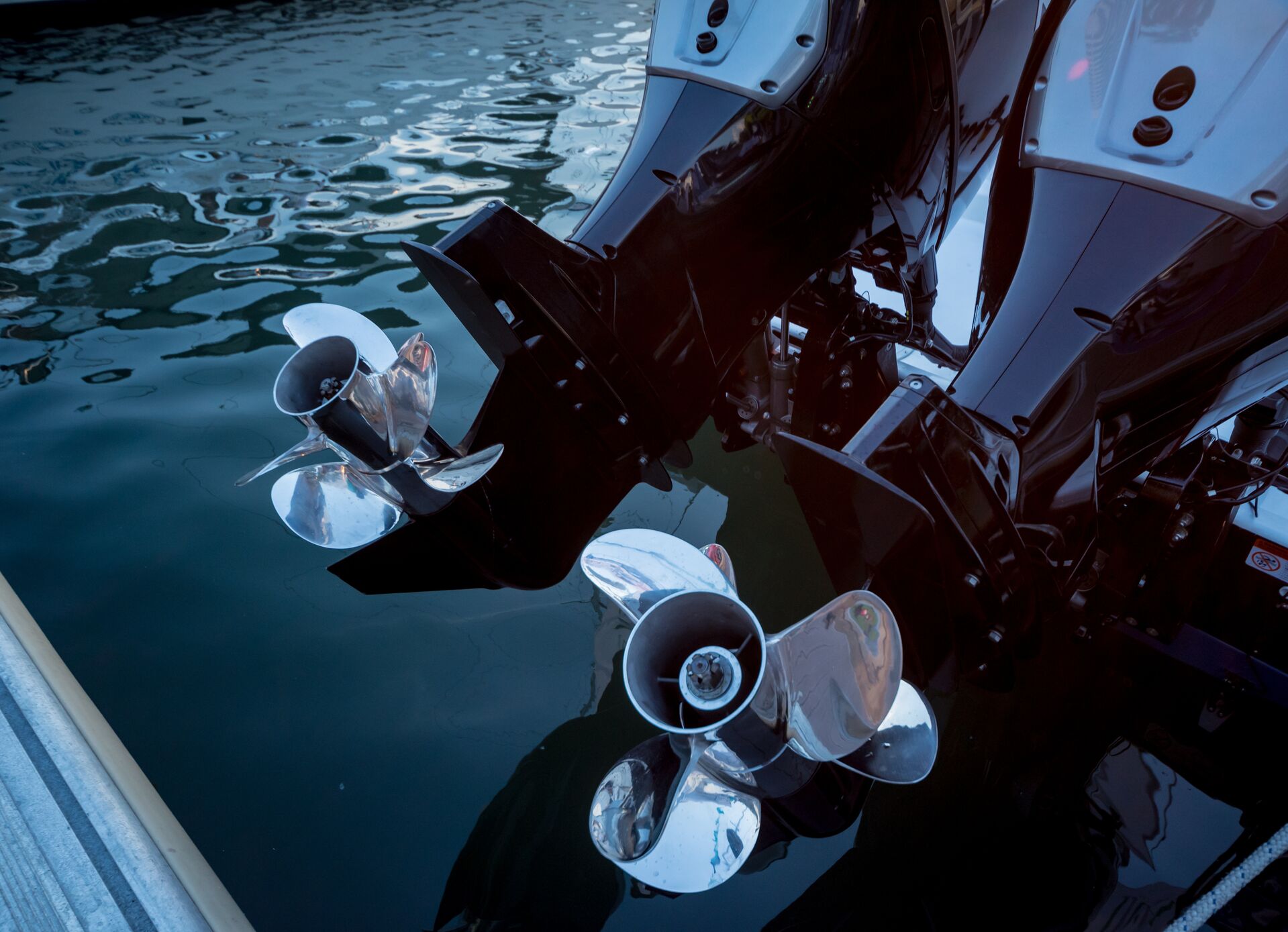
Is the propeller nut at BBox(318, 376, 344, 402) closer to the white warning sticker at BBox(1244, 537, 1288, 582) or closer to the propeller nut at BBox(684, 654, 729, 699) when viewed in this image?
the propeller nut at BBox(684, 654, 729, 699)

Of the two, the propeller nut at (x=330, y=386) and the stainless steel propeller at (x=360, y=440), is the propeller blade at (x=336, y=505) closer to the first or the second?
the stainless steel propeller at (x=360, y=440)

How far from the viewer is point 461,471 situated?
5.07 ft

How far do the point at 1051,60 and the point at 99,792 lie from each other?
2.40 metres

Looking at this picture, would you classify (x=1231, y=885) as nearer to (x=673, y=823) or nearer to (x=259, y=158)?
(x=673, y=823)

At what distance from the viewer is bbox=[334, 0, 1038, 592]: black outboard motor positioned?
162 cm

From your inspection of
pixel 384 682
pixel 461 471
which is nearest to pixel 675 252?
pixel 461 471

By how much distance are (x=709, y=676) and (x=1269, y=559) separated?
5.02ft

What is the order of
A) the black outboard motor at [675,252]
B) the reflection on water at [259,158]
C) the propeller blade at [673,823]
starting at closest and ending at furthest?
the propeller blade at [673,823]
the black outboard motor at [675,252]
the reflection on water at [259,158]

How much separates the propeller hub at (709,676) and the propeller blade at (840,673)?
14cm

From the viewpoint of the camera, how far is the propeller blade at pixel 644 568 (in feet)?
4.19

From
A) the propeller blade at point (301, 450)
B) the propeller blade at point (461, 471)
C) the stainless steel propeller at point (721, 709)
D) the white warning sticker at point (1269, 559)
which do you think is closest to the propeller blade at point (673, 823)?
the stainless steel propeller at point (721, 709)

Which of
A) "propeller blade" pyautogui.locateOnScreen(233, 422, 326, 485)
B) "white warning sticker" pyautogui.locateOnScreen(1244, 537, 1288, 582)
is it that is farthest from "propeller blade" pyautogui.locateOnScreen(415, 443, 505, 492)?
"white warning sticker" pyautogui.locateOnScreen(1244, 537, 1288, 582)

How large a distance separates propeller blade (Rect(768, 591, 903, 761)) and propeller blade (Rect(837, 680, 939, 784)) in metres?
0.10

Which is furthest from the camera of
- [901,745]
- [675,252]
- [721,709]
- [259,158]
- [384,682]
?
[259,158]
